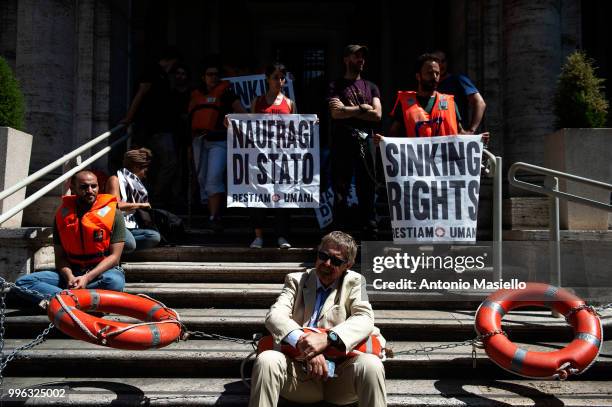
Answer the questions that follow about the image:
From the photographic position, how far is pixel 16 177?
6.15 m

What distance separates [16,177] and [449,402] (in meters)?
5.12

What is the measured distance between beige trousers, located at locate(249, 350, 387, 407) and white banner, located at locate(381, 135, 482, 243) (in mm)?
2177

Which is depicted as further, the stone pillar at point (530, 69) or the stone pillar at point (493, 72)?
the stone pillar at point (493, 72)

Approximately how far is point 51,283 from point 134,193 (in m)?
1.49

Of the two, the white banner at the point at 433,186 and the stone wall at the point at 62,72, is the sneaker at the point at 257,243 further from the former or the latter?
the stone wall at the point at 62,72

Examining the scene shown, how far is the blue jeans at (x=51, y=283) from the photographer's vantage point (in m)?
4.92

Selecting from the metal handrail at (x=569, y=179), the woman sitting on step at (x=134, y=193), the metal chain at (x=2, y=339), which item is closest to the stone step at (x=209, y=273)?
the woman sitting on step at (x=134, y=193)

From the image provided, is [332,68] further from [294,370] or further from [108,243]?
[294,370]

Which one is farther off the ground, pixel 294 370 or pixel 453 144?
pixel 453 144

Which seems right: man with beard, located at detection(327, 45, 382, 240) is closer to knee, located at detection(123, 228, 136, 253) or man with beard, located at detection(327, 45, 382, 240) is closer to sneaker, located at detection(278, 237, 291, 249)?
sneaker, located at detection(278, 237, 291, 249)

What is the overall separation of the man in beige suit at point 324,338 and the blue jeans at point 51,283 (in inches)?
77.1

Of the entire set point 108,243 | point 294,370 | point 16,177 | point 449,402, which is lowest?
point 449,402

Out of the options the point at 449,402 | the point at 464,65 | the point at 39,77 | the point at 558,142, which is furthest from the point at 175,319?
the point at 464,65

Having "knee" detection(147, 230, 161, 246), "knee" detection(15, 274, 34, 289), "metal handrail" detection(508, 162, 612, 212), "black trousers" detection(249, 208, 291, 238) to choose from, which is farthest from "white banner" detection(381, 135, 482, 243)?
"knee" detection(15, 274, 34, 289)
